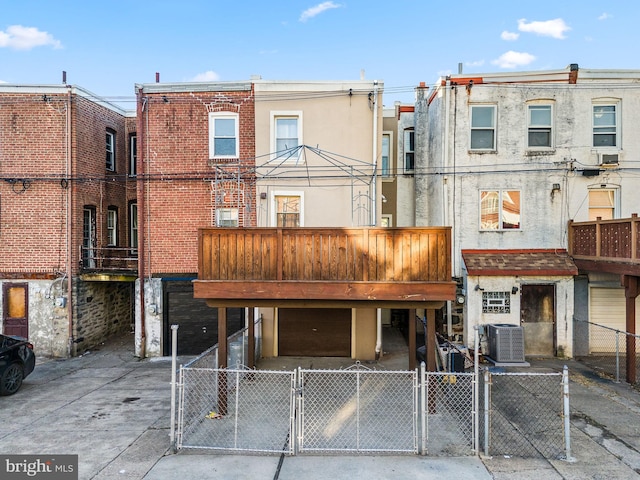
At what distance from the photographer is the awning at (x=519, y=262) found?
11.9 m

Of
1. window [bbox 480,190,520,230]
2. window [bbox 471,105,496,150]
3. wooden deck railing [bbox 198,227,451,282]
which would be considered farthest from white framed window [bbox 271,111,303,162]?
window [bbox 480,190,520,230]

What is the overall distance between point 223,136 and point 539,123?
9.99m

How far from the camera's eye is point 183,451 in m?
6.34

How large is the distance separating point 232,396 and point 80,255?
7.82 metres

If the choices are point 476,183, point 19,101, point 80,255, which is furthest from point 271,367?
point 19,101

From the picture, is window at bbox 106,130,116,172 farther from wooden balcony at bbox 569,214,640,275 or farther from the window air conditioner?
the window air conditioner

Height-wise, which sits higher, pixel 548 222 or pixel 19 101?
pixel 19 101

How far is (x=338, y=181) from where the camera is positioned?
12172mm

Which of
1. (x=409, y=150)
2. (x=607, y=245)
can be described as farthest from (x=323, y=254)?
(x=409, y=150)

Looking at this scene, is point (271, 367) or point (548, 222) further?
point (548, 222)

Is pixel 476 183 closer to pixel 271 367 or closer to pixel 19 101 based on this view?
pixel 271 367

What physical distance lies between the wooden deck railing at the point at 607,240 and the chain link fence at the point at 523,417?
3.52 meters

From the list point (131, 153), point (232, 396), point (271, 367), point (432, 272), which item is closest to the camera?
point (432, 272)

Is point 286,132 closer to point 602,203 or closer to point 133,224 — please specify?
point 133,224
